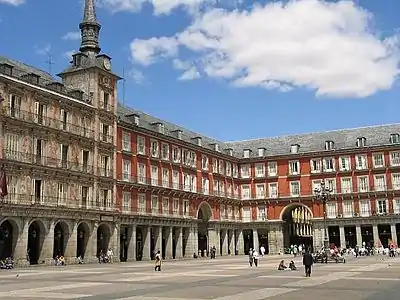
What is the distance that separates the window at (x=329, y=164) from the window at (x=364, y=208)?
6.60m

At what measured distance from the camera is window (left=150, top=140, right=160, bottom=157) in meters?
66.7

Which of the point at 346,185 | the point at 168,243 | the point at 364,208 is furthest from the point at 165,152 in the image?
the point at 364,208

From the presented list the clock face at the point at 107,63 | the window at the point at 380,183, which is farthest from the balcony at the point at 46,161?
the window at the point at 380,183

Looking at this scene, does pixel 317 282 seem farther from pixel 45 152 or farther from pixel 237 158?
pixel 237 158

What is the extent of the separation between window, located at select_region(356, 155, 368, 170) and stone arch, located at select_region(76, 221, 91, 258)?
43.7 m

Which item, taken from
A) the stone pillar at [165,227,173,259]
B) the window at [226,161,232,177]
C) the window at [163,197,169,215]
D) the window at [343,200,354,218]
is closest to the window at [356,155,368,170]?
the window at [343,200,354,218]

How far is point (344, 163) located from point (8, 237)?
51.7m

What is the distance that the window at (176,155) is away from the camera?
7112 cm

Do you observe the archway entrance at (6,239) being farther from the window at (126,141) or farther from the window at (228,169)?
the window at (228,169)

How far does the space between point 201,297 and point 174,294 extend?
151 centimetres

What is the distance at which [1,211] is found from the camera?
146ft

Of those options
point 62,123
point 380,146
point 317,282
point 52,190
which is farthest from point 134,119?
point 317,282

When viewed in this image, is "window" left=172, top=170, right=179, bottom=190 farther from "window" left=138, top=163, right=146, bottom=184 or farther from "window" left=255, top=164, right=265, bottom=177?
"window" left=255, top=164, right=265, bottom=177

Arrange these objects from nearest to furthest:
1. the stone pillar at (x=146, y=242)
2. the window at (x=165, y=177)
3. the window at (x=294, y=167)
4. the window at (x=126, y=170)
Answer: the window at (x=126, y=170) < the stone pillar at (x=146, y=242) < the window at (x=165, y=177) < the window at (x=294, y=167)
